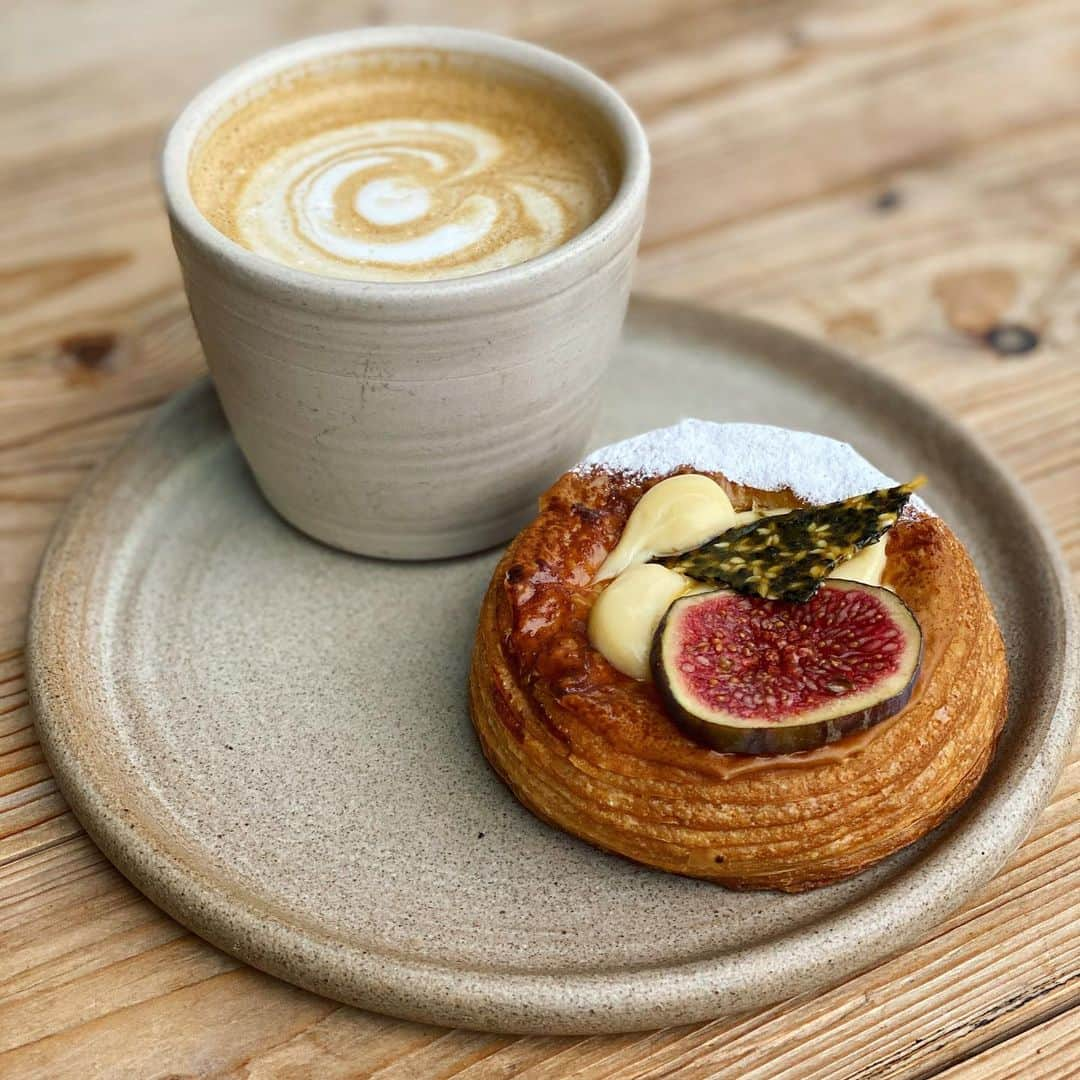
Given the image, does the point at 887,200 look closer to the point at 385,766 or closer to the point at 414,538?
the point at 414,538

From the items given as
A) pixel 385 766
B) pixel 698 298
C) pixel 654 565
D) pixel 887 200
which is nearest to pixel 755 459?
pixel 654 565

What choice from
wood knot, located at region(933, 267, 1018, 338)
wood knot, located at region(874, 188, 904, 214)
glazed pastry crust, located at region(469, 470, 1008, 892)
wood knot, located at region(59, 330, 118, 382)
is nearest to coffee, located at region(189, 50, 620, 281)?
glazed pastry crust, located at region(469, 470, 1008, 892)

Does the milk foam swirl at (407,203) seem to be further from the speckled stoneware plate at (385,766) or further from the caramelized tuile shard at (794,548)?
the caramelized tuile shard at (794,548)

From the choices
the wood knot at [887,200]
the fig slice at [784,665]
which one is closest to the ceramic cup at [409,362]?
the fig slice at [784,665]

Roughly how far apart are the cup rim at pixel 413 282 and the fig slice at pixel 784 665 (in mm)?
720

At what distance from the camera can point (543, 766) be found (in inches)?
91.7

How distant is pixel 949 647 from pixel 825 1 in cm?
385

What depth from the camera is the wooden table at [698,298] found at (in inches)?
85.7

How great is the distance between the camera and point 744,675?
7.34 ft

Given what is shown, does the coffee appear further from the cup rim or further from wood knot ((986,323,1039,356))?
wood knot ((986,323,1039,356))

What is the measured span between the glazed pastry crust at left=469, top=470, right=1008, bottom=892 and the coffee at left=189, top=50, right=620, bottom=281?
79 cm

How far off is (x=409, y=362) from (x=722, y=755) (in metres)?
0.98

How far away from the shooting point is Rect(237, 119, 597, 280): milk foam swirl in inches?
111

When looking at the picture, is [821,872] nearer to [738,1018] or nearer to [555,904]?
[738,1018]
